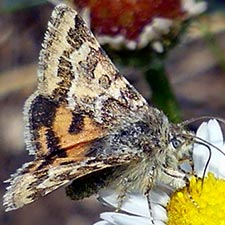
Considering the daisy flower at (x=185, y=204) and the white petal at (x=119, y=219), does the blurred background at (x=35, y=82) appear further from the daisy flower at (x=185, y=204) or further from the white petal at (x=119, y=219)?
the white petal at (x=119, y=219)

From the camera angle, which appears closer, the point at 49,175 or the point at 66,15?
the point at 49,175

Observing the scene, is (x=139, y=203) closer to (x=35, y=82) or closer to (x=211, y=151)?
(x=211, y=151)

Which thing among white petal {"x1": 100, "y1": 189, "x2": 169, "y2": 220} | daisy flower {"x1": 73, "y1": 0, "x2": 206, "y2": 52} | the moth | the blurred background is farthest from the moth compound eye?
the blurred background

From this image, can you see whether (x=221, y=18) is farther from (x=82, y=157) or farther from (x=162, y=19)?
(x=82, y=157)

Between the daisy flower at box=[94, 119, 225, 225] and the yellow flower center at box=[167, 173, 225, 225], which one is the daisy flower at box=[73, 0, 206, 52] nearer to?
the daisy flower at box=[94, 119, 225, 225]

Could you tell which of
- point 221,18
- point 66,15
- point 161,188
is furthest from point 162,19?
point 221,18

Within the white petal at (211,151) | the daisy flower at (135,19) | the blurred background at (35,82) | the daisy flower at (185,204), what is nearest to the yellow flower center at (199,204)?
the daisy flower at (185,204)
